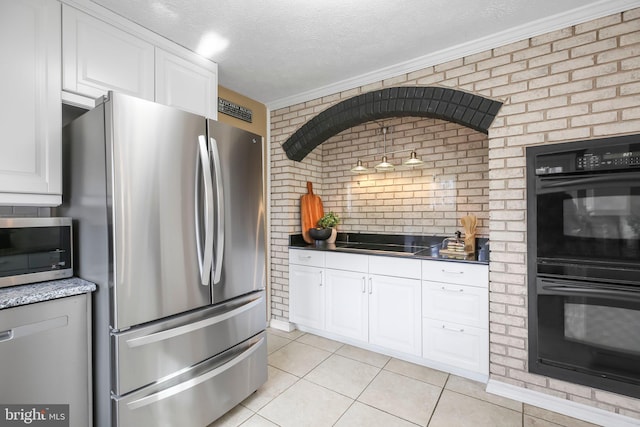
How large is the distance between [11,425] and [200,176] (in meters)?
1.34

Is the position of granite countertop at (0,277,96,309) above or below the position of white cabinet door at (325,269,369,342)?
above

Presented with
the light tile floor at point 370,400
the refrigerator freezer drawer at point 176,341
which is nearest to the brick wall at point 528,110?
the light tile floor at point 370,400

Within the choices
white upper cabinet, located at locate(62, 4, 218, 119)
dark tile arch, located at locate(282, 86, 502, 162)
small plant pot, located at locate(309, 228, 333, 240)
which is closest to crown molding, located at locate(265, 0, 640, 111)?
dark tile arch, located at locate(282, 86, 502, 162)

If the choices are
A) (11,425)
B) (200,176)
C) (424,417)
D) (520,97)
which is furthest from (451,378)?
(11,425)

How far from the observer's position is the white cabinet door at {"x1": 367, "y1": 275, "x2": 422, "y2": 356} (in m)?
2.56

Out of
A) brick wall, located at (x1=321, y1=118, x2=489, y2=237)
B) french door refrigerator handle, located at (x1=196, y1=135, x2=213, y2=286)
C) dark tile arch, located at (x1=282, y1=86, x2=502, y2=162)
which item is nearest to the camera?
french door refrigerator handle, located at (x1=196, y1=135, x2=213, y2=286)

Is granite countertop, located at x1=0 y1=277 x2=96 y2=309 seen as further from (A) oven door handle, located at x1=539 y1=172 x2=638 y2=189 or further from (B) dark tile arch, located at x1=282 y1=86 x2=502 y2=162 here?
(A) oven door handle, located at x1=539 y1=172 x2=638 y2=189

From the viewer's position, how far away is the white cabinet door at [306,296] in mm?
3129

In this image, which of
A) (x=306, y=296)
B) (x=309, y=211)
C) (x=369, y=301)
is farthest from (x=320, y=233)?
(x=369, y=301)

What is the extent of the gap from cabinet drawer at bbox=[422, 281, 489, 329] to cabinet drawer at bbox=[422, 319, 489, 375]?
2.2 inches

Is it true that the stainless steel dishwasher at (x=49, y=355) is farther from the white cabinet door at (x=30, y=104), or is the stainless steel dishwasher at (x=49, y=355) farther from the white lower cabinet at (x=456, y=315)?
the white lower cabinet at (x=456, y=315)

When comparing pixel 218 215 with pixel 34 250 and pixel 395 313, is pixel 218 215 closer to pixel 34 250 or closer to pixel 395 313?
pixel 34 250

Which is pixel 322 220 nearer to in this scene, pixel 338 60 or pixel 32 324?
pixel 338 60

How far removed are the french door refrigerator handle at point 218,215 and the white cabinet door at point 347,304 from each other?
56.6 inches
